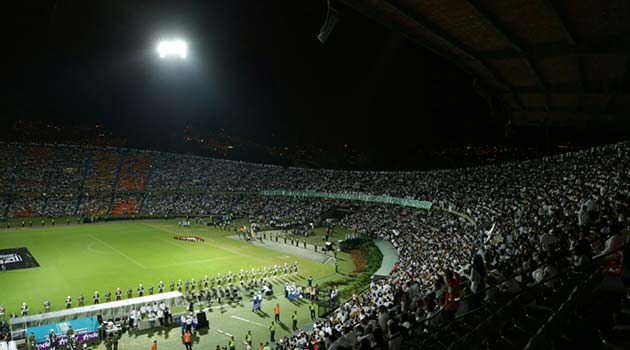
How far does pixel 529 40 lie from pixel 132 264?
32.9 meters

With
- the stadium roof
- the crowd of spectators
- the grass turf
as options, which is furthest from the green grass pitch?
the stadium roof

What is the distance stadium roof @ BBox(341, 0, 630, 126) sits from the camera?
7.28m

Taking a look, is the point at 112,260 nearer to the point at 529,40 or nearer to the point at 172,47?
the point at 172,47

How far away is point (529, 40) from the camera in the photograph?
353 inches

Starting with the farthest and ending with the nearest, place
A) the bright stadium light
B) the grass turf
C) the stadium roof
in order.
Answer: the bright stadium light < the grass turf < the stadium roof

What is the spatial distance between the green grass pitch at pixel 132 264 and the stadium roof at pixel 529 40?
51.4ft

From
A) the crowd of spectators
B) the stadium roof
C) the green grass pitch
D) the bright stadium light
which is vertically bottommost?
the green grass pitch

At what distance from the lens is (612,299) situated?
5508 millimetres

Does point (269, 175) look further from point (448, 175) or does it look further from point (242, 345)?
point (242, 345)

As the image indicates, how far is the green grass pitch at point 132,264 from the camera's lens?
936 inches

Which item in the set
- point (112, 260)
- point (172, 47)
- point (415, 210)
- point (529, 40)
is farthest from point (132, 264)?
point (529, 40)

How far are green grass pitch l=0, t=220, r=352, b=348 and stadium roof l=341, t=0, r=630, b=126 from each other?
616 inches

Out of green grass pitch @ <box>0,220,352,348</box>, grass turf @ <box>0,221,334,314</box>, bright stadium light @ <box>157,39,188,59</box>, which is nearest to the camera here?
green grass pitch @ <box>0,220,352,348</box>

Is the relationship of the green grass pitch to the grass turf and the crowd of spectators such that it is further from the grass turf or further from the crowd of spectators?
the crowd of spectators
